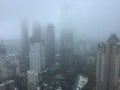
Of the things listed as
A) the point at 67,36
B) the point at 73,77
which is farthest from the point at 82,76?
the point at 67,36

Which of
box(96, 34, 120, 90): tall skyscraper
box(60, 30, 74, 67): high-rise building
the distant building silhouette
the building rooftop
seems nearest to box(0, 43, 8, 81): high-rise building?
the distant building silhouette

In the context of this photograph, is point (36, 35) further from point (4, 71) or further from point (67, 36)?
point (4, 71)

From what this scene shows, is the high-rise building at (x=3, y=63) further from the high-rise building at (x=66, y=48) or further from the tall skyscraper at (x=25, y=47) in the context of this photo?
the high-rise building at (x=66, y=48)

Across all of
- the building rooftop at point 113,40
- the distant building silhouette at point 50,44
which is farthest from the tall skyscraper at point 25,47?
the building rooftop at point 113,40

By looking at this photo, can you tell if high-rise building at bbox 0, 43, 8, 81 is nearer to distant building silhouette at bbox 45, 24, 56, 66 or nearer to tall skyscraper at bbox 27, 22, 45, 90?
tall skyscraper at bbox 27, 22, 45, 90

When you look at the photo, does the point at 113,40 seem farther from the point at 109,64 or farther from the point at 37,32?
the point at 37,32

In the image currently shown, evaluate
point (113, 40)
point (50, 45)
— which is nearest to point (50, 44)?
point (50, 45)
